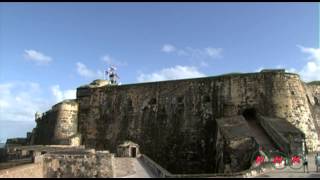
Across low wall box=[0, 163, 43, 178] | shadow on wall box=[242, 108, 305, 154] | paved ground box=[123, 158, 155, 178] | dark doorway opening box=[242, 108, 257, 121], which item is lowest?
paved ground box=[123, 158, 155, 178]

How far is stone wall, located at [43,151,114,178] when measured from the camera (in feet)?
58.3

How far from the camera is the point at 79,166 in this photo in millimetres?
17859

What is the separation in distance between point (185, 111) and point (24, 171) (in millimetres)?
17285

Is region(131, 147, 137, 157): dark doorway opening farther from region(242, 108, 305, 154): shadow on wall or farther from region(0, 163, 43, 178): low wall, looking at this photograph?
region(0, 163, 43, 178): low wall

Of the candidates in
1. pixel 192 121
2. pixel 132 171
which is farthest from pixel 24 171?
pixel 192 121

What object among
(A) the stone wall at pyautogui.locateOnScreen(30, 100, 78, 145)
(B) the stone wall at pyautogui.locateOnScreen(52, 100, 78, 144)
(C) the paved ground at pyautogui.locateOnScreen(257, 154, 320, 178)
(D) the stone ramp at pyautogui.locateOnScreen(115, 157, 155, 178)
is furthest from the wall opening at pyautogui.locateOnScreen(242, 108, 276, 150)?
(B) the stone wall at pyautogui.locateOnScreen(52, 100, 78, 144)

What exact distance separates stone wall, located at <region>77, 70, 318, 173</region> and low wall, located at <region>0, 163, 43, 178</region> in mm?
12161

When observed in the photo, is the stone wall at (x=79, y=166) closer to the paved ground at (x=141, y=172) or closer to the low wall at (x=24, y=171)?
the low wall at (x=24, y=171)

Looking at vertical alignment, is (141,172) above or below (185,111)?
below

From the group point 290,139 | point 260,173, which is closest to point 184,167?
point 290,139

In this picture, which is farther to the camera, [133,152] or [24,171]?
[133,152]

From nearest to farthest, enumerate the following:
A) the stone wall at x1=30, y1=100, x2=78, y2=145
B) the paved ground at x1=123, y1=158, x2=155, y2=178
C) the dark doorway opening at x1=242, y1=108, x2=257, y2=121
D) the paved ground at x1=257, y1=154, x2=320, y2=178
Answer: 1. the paved ground at x1=257, y1=154, x2=320, y2=178
2. the paved ground at x1=123, y1=158, x2=155, y2=178
3. the dark doorway opening at x1=242, y1=108, x2=257, y2=121
4. the stone wall at x1=30, y1=100, x2=78, y2=145

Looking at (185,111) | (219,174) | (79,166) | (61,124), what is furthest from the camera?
(61,124)

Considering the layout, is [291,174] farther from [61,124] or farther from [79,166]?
[61,124]
